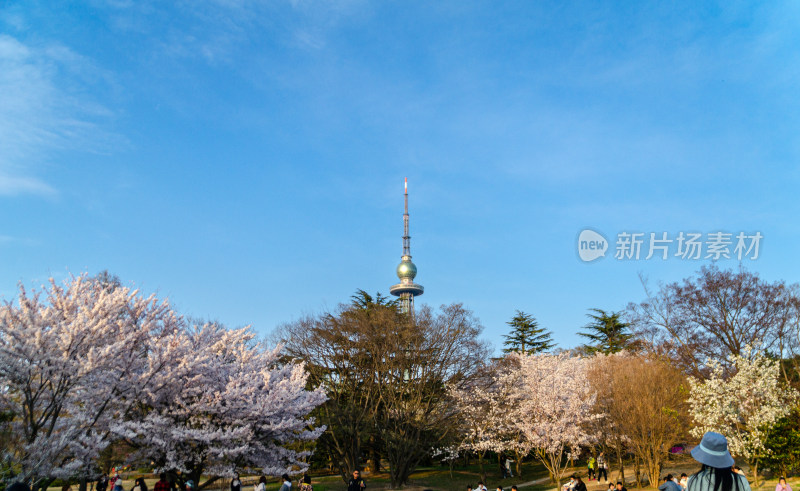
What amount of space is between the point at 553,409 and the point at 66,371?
24958 mm

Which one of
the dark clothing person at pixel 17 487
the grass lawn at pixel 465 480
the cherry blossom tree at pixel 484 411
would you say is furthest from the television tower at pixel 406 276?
the dark clothing person at pixel 17 487

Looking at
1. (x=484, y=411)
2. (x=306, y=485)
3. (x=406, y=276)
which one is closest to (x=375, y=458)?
(x=484, y=411)

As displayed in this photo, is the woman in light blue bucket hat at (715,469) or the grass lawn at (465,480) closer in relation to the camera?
the woman in light blue bucket hat at (715,469)

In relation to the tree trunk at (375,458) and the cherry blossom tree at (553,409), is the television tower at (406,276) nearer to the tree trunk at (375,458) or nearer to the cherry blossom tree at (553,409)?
the tree trunk at (375,458)

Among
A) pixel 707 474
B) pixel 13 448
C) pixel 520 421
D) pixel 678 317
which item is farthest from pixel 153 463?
pixel 678 317

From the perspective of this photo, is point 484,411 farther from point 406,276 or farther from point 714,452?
point 406,276

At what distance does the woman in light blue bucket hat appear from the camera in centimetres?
418

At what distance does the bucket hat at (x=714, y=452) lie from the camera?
13.7ft

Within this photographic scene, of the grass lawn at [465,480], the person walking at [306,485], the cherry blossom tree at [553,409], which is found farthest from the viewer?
the grass lawn at [465,480]

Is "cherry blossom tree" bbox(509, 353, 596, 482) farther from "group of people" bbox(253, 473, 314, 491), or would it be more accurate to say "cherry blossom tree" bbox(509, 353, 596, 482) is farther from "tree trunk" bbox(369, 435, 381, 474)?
"group of people" bbox(253, 473, 314, 491)

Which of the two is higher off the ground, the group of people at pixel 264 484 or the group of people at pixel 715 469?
the group of people at pixel 715 469

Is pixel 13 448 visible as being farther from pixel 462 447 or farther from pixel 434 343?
pixel 462 447

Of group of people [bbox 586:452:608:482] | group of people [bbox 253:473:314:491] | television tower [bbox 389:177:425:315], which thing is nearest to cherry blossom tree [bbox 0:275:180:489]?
group of people [bbox 253:473:314:491]

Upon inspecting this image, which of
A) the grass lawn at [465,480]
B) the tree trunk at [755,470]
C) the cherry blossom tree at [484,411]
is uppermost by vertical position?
the cherry blossom tree at [484,411]
